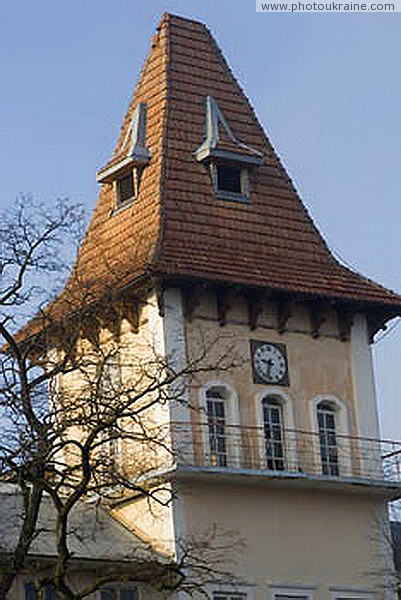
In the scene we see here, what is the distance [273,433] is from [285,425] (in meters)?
0.36

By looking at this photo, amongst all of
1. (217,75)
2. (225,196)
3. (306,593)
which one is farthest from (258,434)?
(217,75)

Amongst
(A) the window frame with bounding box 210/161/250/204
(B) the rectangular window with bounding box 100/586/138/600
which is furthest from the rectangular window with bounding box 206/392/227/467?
(A) the window frame with bounding box 210/161/250/204

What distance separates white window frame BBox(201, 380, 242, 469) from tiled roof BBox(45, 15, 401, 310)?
7.76 feet

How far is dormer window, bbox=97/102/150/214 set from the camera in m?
37.7

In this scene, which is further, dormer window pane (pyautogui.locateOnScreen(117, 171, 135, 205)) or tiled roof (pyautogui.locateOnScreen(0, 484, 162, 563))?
dormer window pane (pyautogui.locateOnScreen(117, 171, 135, 205))

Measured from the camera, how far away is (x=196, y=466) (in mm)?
32781

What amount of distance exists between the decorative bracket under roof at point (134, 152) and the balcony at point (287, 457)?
23.6ft

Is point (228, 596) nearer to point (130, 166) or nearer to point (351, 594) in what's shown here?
point (351, 594)

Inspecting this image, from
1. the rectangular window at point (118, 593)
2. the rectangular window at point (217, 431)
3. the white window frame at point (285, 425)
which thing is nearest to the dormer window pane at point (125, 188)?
the rectangular window at point (217, 431)

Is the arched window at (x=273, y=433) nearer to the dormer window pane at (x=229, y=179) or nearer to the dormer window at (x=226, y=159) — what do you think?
the dormer window at (x=226, y=159)

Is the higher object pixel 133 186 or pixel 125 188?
pixel 125 188

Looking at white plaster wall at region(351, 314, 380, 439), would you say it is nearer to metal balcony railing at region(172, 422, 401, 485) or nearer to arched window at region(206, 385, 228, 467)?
metal balcony railing at region(172, 422, 401, 485)

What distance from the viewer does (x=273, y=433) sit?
116 feet

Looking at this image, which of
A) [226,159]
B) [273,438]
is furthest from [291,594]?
[226,159]
